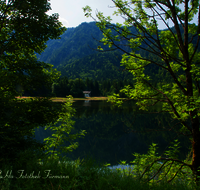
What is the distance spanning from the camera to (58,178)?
308 centimetres

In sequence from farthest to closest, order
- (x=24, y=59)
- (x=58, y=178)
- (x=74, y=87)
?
(x=74, y=87)
(x=24, y=59)
(x=58, y=178)

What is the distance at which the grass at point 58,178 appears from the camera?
2.77 metres

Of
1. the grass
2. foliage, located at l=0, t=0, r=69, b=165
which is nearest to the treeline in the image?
foliage, located at l=0, t=0, r=69, b=165

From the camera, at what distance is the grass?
2770mm

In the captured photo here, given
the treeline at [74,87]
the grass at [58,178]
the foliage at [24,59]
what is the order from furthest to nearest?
the treeline at [74,87]
the foliage at [24,59]
the grass at [58,178]

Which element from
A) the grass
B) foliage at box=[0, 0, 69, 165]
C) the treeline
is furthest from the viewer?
the treeline

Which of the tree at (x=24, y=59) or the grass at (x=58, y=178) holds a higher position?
the tree at (x=24, y=59)

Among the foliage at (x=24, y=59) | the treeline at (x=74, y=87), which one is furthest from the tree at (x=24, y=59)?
the treeline at (x=74, y=87)

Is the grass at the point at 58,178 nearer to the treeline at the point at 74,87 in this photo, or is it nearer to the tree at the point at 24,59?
the tree at the point at 24,59

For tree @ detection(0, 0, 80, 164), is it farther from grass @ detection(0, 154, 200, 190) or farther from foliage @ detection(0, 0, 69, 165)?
grass @ detection(0, 154, 200, 190)

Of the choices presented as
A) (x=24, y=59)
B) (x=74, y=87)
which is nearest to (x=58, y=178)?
(x=24, y=59)

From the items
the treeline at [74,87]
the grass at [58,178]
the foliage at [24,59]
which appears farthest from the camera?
the treeline at [74,87]

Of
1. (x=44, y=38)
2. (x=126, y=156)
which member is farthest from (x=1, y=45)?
(x=126, y=156)

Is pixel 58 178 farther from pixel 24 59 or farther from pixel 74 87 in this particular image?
pixel 74 87
